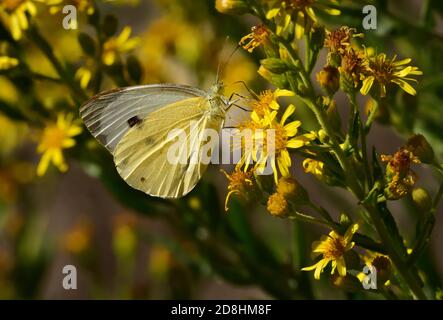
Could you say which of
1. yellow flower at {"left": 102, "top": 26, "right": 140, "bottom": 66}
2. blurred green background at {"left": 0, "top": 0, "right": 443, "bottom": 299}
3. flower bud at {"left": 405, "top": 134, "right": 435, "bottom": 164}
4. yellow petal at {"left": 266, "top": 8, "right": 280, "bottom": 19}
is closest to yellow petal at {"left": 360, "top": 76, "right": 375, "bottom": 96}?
flower bud at {"left": 405, "top": 134, "right": 435, "bottom": 164}

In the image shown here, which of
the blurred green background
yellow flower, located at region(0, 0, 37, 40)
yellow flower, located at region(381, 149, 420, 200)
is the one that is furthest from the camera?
the blurred green background

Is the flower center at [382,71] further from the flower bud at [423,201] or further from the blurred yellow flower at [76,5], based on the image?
the blurred yellow flower at [76,5]

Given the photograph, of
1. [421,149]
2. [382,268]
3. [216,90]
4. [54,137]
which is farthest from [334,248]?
[54,137]

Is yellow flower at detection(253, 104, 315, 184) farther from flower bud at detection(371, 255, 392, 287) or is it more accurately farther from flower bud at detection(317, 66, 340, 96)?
flower bud at detection(371, 255, 392, 287)

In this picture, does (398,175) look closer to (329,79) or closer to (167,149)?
(329,79)

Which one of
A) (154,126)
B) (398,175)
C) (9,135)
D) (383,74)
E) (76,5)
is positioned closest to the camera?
(398,175)

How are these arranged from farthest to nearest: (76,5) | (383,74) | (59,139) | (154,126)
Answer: (59,139)
(154,126)
(76,5)
(383,74)

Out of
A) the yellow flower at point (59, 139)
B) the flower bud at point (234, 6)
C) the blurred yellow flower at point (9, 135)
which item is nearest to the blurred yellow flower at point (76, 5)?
the yellow flower at point (59, 139)
